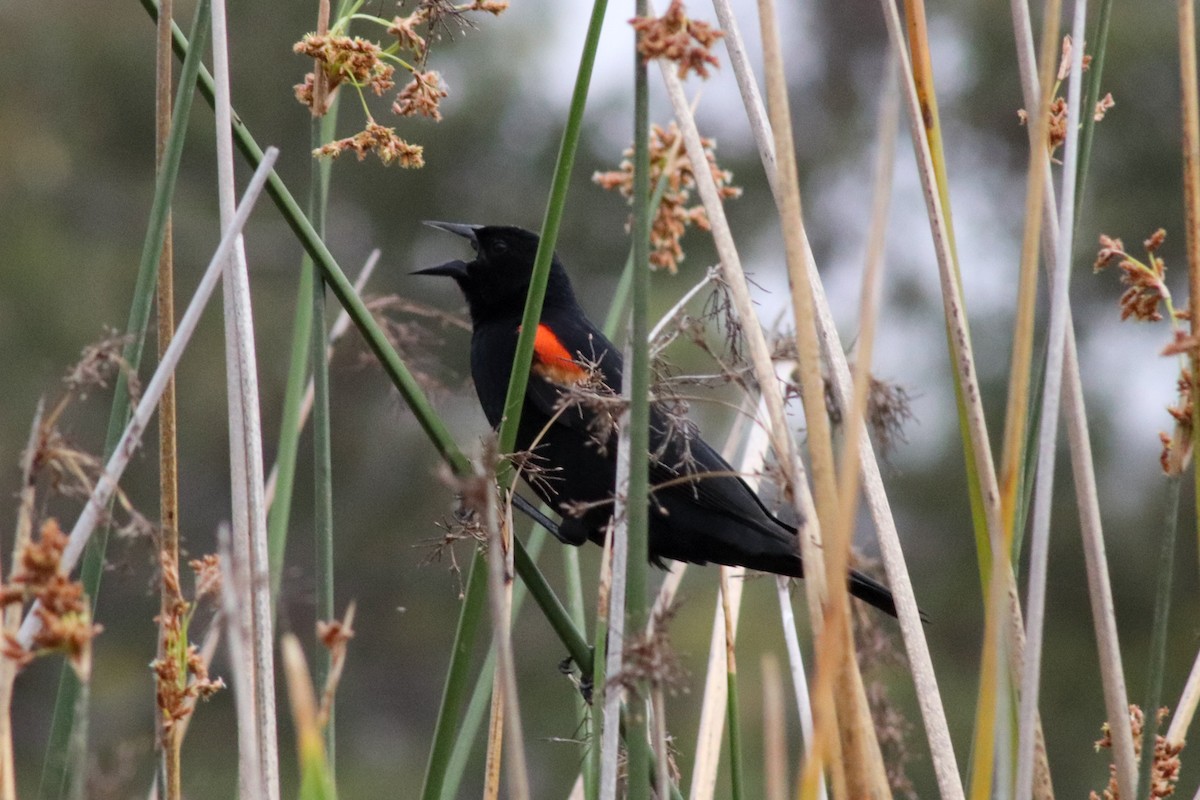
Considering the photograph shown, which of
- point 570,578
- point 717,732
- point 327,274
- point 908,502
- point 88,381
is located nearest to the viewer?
point 88,381

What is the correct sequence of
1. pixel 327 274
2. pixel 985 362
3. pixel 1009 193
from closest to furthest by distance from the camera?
1. pixel 327 274
2. pixel 985 362
3. pixel 1009 193

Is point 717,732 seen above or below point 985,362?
below

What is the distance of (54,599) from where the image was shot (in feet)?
3.09

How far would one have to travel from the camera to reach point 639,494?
1.19 metres

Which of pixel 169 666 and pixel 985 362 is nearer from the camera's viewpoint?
pixel 169 666

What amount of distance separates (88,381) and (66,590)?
274 mm

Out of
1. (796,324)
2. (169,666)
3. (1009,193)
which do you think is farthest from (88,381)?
(1009,193)

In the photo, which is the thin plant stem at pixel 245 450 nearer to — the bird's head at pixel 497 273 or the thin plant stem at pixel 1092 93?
the thin plant stem at pixel 1092 93

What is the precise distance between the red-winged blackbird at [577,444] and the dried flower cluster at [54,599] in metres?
0.97

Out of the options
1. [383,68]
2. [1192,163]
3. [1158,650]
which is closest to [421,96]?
[383,68]

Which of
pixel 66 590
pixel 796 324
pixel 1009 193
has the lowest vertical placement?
pixel 66 590

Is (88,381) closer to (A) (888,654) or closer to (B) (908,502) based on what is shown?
(A) (888,654)

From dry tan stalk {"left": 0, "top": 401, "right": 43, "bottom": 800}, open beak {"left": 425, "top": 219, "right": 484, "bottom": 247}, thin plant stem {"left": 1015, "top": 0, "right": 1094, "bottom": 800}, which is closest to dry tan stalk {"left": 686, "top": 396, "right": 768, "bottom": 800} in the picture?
thin plant stem {"left": 1015, "top": 0, "right": 1094, "bottom": 800}

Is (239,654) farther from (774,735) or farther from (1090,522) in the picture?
(1090,522)
